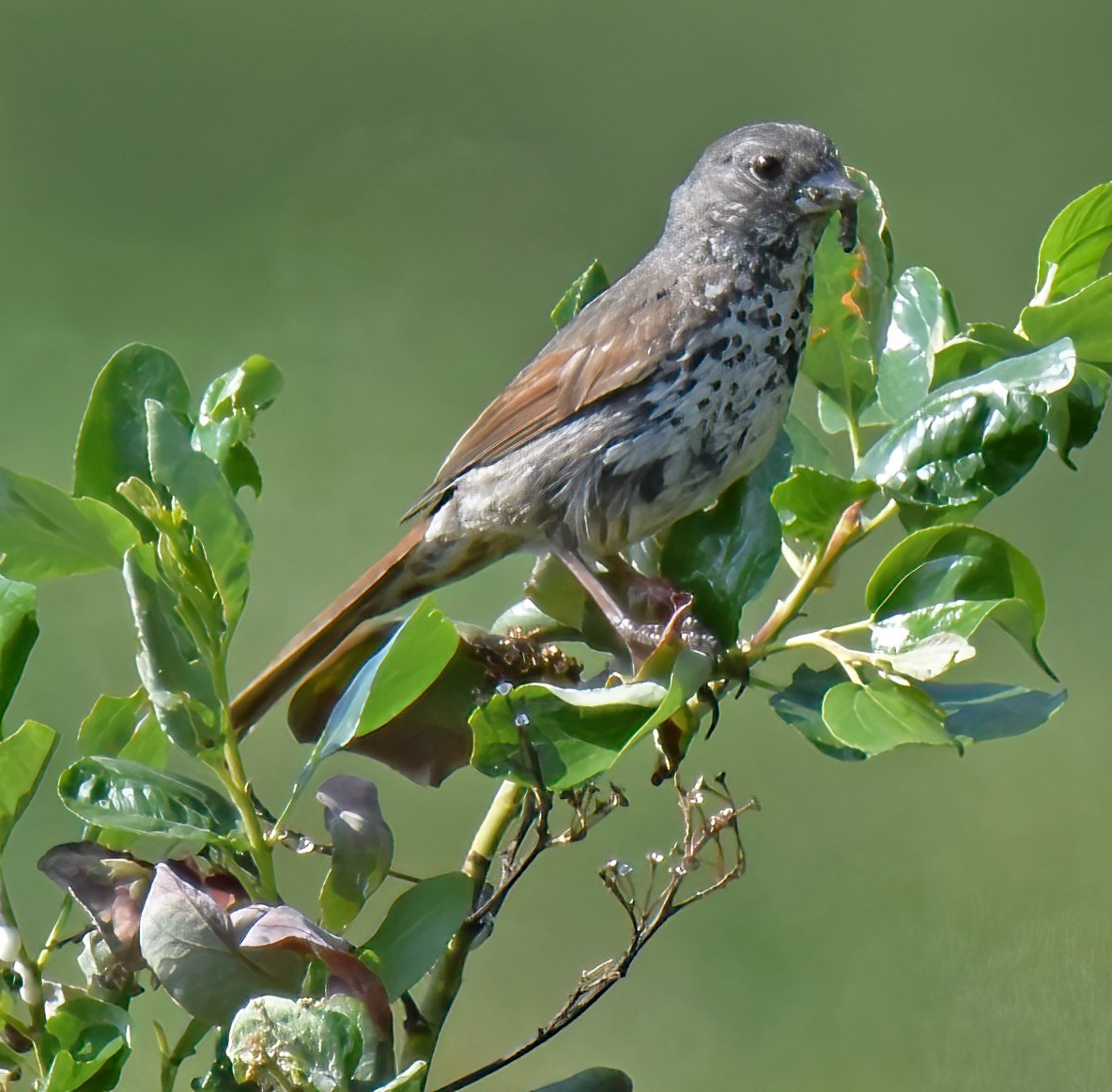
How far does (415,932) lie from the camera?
66cm

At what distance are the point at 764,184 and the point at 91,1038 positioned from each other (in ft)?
2.80

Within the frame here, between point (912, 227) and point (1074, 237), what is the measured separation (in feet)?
7.00

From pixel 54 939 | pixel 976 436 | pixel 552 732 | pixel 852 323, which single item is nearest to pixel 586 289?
pixel 852 323

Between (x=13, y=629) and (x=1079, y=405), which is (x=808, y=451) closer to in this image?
(x=1079, y=405)

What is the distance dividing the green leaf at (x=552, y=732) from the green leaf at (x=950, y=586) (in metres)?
0.15

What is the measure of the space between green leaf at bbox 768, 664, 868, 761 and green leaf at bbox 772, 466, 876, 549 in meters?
0.07

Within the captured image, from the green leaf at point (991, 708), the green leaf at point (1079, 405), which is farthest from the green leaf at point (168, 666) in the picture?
the green leaf at point (1079, 405)

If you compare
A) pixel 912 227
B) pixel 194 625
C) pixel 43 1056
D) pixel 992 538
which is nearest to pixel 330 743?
pixel 194 625

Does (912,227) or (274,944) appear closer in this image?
(274,944)

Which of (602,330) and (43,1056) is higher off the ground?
(602,330)

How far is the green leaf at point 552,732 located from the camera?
0.66 metres

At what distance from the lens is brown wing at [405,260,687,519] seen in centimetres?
130

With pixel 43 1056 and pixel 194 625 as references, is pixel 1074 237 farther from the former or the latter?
pixel 43 1056

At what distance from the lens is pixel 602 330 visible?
134 cm
